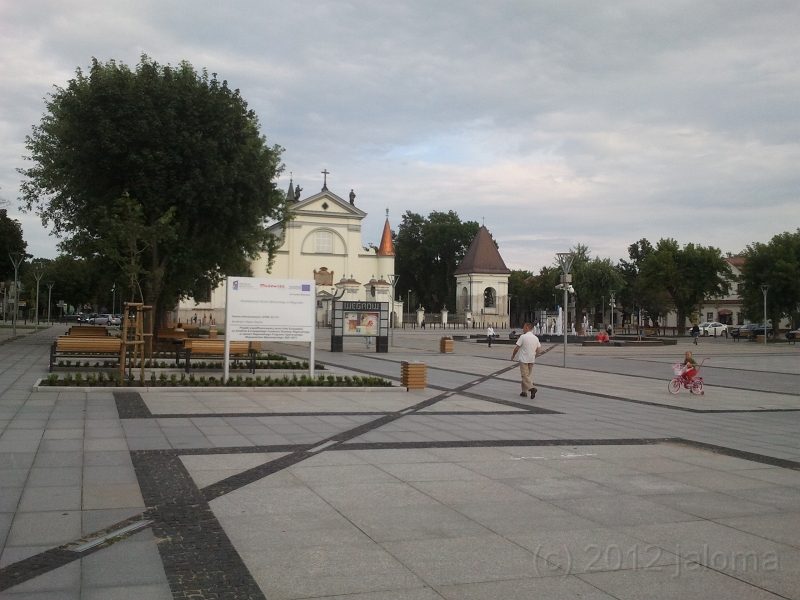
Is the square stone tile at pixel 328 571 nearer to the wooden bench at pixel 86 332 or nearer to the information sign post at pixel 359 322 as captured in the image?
the wooden bench at pixel 86 332

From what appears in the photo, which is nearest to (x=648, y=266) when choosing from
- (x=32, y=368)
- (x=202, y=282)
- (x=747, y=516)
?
(x=202, y=282)

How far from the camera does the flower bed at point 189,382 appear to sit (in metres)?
14.5

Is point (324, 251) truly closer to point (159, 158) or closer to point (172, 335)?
point (172, 335)

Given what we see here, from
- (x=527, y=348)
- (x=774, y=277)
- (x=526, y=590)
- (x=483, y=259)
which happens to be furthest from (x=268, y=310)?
(x=483, y=259)

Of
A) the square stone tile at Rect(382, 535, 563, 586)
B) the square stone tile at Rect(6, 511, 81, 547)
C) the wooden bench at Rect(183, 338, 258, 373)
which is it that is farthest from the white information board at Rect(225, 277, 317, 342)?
→ the square stone tile at Rect(382, 535, 563, 586)

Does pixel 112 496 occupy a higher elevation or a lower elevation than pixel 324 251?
lower

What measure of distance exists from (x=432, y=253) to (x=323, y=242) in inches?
1102

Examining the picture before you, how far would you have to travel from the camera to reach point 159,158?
26.2m

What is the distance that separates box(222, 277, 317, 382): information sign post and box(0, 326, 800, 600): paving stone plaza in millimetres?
3494

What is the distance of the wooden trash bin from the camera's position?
1645 cm

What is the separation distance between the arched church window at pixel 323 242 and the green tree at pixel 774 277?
43824 mm

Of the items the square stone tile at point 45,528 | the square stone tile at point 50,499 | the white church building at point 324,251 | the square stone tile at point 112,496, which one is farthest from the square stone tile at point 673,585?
the white church building at point 324,251

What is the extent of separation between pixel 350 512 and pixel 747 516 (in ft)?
11.2

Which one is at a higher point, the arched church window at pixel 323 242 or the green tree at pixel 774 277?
the arched church window at pixel 323 242
